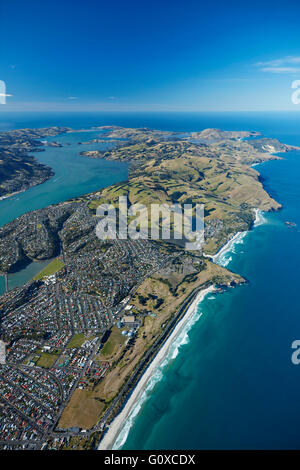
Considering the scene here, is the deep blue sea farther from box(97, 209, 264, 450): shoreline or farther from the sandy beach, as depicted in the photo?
the sandy beach

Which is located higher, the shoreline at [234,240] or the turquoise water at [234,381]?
the shoreline at [234,240]

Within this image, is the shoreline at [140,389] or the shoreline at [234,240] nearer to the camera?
the shoreline at [140,389]

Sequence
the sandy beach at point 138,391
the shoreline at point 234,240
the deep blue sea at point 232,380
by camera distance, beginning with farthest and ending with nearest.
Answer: the shoreline at point 234,240, the deep blue sea at point 232,380, the sandy beach at point 138,391

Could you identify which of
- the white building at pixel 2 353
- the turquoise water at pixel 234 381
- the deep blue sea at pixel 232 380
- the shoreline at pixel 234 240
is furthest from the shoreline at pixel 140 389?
the white building at pixel 2 353

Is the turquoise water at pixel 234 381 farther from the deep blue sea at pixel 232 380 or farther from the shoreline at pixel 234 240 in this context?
the shoreline at pixel 234 240

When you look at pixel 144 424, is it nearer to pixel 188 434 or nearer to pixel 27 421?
pixel 188 434

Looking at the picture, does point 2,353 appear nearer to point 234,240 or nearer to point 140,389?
point 140,389

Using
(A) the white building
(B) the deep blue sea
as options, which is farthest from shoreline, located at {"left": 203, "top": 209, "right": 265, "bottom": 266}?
(A) the white building
